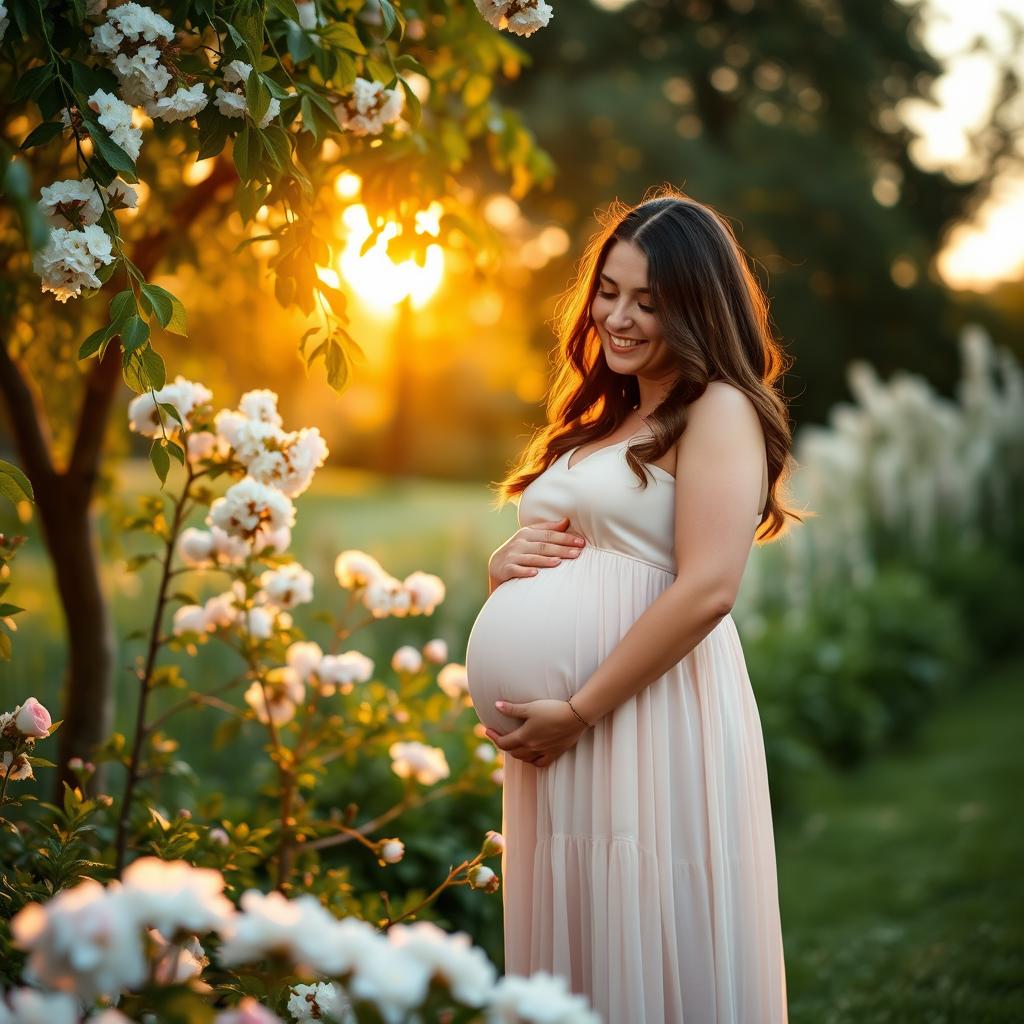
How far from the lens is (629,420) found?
233 cm

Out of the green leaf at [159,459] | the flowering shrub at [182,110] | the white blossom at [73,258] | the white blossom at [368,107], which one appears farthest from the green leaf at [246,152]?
the green leaf at [159,459]

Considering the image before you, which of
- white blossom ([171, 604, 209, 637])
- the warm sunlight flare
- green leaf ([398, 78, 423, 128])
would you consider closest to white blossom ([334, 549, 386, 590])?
white blossom ([171, 604, 209, 637])

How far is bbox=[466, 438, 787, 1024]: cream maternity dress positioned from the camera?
2.03m

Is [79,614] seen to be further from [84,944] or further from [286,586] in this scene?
[84,944]

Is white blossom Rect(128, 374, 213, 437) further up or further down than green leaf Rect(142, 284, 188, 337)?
further up

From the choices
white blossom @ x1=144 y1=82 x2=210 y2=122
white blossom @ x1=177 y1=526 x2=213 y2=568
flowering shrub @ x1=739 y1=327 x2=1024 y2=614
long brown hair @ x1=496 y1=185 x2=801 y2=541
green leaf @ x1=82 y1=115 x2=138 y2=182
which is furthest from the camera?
flowering shrub @ x1=739 y1=327 x2=1024 y2=614

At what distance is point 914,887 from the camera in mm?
4445

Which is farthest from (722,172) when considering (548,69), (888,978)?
(888,978)

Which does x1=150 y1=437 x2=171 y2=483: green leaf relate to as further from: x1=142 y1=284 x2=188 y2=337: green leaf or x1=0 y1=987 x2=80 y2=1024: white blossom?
x1=0 y1=987 x2=80 y2=1024: white blossom

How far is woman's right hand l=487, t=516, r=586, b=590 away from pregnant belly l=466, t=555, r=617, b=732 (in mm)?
18

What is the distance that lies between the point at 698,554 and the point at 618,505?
0.21 meters

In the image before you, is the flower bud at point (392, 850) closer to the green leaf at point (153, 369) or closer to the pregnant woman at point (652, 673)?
the pregnant woman at point (652, 673)

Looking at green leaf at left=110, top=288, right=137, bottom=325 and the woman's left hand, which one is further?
the woman's left hand

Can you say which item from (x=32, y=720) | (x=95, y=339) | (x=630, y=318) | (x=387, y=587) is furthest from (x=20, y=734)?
(x=630, y=318)
